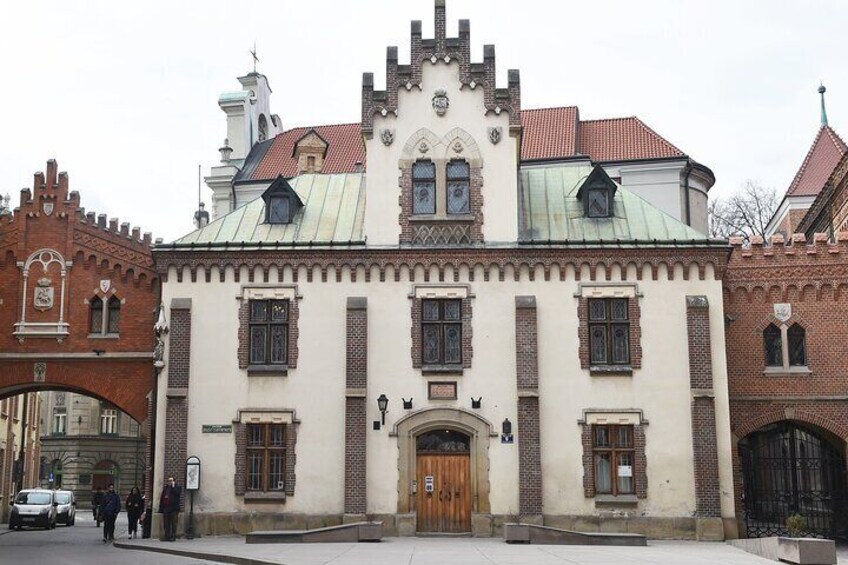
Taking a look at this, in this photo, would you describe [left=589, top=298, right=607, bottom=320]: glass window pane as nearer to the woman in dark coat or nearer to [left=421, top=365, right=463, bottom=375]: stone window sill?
[left=421, top=365, right=463, bottom=375]: stone window sill

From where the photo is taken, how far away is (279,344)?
29.4 meters

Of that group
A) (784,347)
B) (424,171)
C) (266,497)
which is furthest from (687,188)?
(266,497)

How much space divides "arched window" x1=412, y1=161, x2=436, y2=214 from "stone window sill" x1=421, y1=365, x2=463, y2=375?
462 centimetres

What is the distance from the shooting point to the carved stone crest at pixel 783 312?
30.7 m

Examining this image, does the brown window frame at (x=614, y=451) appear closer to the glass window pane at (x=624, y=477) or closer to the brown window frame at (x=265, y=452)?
the glass window pane at (x=624, y=477)

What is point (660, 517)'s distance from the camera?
27703 millimetres

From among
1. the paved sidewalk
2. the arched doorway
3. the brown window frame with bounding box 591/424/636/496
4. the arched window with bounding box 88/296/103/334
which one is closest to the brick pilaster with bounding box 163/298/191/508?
the paved sidewalk

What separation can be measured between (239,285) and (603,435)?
11246 millimetres

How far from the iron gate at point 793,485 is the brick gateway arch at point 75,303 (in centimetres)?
1856

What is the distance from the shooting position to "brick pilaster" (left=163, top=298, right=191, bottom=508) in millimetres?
28547

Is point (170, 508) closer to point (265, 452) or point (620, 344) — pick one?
point (265, 452)

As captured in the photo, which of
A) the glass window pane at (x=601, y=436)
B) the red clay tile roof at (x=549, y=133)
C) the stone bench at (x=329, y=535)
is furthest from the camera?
the red clay tile roof at (x=549, y=133)

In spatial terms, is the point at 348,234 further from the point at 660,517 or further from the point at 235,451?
the point at 660,517

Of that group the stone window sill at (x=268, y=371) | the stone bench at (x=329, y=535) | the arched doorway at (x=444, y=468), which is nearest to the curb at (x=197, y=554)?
the stone bench at (x=329, y=535)
